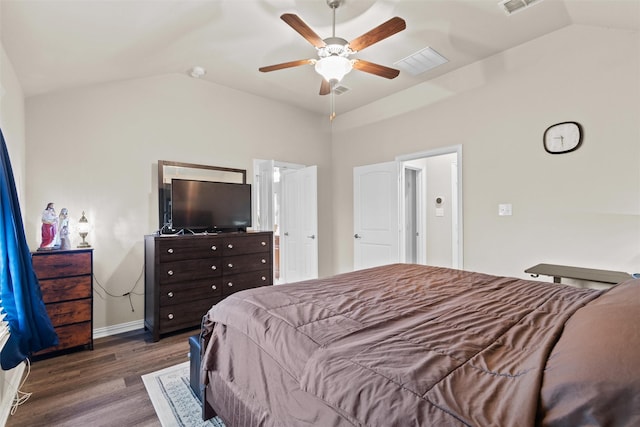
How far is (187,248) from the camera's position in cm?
315

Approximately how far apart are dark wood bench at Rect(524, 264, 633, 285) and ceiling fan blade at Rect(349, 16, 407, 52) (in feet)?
7.28

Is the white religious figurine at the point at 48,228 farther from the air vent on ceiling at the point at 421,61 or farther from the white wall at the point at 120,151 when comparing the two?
the air vent on ceiling at the point at 421,61

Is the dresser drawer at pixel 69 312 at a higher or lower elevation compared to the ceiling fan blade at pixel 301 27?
lower

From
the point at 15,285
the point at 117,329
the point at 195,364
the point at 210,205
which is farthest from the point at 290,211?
the point at 15,285

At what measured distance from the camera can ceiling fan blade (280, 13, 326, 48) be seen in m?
1.89

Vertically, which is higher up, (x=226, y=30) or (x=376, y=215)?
(x=226, y=30)

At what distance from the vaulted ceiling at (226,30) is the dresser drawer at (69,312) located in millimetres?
1951

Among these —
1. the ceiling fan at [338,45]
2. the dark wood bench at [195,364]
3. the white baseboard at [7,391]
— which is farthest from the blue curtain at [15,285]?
the ceiling fan at [338,45]

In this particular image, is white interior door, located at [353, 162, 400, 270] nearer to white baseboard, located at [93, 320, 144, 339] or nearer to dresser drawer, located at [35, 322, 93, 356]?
white baseboard, located at [93, 320, 144, 339]

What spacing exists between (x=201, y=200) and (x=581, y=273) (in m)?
3.74

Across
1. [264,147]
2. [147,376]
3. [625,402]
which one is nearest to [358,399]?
[625,402]

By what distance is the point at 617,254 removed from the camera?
2.54 meters

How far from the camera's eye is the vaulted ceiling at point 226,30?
2.06 m

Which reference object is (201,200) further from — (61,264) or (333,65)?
(333,65)
